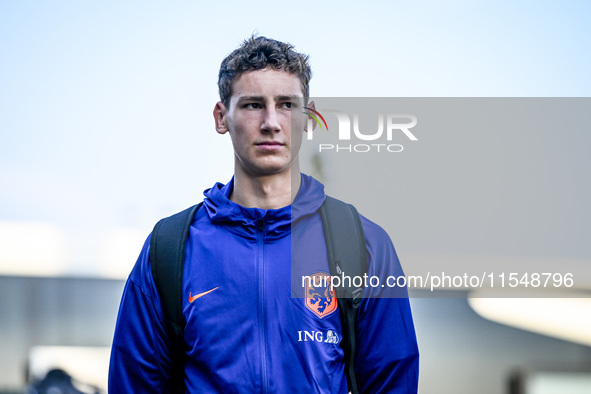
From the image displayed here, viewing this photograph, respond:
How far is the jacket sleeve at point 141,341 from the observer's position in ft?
5.80

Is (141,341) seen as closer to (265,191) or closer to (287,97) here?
(265,191)

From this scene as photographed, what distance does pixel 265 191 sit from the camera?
6.13 ft

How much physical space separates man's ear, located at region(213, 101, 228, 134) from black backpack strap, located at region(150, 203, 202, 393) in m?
0.31

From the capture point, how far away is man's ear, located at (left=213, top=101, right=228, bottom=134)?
1941 mm

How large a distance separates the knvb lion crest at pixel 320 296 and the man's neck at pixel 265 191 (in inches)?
10.6

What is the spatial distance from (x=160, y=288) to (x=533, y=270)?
2.08 meters

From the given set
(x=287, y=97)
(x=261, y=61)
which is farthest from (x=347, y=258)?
(x=261, y=61)

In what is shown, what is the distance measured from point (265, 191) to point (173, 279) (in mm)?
376

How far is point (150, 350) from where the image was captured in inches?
69.9

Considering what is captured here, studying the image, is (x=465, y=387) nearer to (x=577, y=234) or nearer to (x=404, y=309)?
(x=577, y=234)

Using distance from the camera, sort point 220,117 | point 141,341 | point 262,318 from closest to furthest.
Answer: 1. point 262,318
2. point 141,341
3. point 220,117

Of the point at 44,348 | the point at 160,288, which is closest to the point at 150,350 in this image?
the point at 160,288

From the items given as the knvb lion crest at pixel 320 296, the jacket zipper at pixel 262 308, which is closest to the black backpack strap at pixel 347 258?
the knvb lion crest at pixel 320 296

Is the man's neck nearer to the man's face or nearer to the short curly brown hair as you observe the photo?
the man's face
